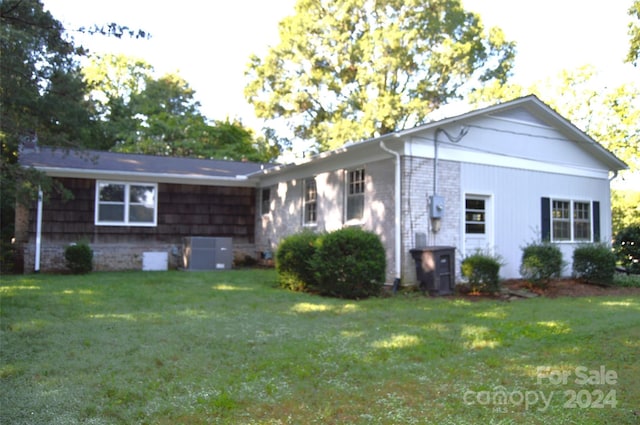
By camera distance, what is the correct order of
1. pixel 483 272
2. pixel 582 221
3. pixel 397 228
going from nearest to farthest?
1. pixel 483 272
2. pixel 397 228
3. pixel 582 221

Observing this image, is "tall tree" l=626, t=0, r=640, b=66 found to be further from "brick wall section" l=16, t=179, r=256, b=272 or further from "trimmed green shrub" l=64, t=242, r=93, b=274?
"trimmed green shrub" l=64, t=242, r=93, b=274

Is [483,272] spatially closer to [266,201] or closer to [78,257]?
[266,201]

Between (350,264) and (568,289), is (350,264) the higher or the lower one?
the higher one

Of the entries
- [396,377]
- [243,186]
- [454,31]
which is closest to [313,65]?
[454,31]

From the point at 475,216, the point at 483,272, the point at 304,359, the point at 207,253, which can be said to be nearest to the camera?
the point at 304,359

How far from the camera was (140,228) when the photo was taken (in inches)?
614

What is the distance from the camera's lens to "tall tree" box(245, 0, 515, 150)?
1030 inches

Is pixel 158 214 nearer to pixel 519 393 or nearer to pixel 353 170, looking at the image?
pixel 353 170

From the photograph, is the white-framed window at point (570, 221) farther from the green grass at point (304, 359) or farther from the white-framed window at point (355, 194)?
the white-framed window at point (355, 194)

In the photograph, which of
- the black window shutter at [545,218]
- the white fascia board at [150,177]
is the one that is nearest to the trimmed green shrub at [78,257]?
the white fascia board at [150,177]

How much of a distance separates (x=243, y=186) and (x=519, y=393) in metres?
14.0

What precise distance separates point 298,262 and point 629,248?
1028cm

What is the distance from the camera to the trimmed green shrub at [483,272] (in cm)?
1039

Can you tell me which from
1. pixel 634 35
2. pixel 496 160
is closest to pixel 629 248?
pixel 496 160
